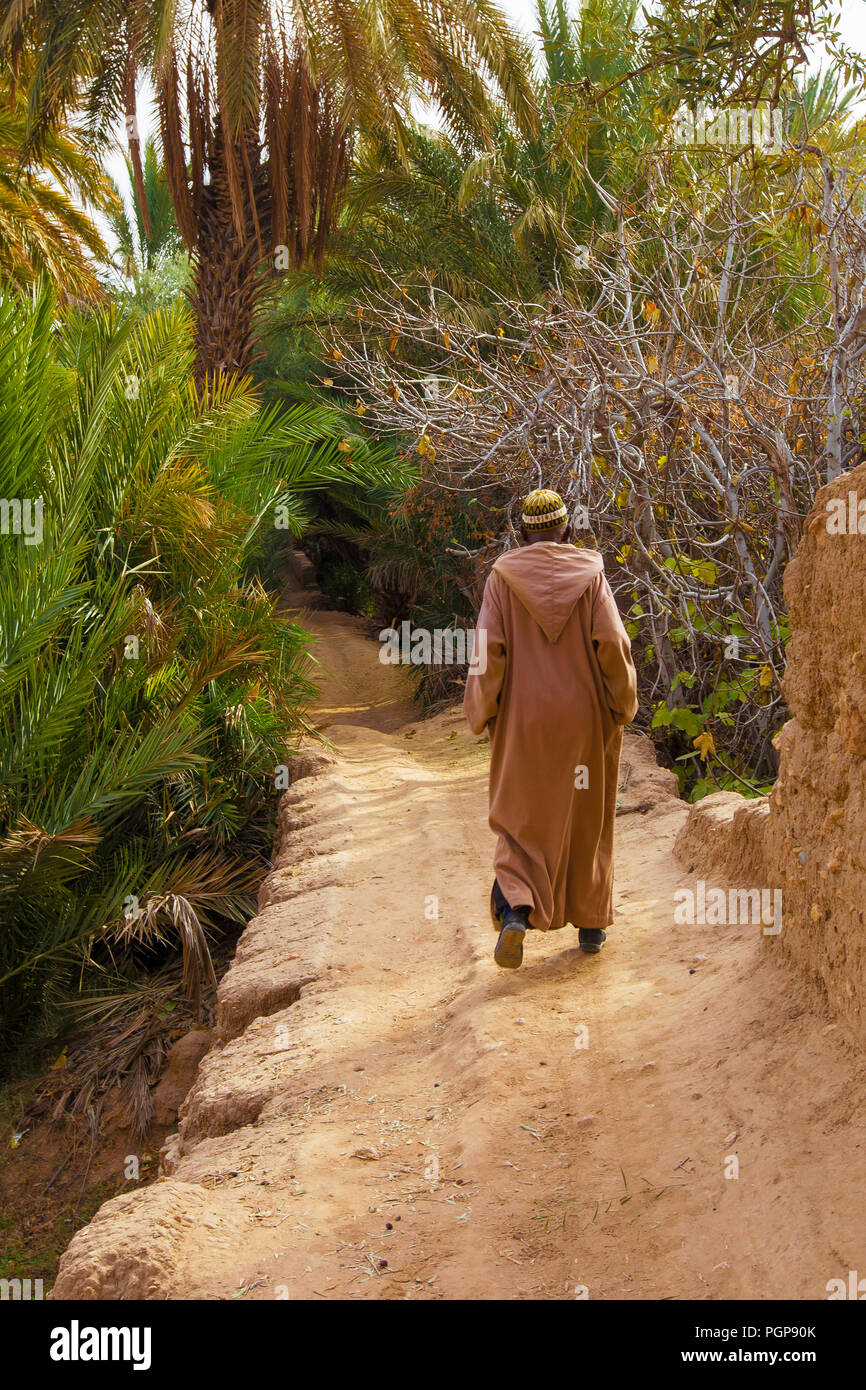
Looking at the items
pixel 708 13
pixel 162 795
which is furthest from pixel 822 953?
pixel 162 795

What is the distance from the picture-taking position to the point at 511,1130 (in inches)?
118

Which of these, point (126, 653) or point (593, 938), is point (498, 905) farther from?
point (126, 653)

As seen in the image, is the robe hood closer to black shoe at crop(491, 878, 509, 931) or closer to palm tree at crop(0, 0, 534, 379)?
black shoe at crop(491, 878, 509, 931)

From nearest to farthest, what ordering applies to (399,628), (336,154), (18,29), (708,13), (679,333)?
1. (708,13)
2. (679,333)
3. (18,29)
4. (336,154)
5. (399,628)

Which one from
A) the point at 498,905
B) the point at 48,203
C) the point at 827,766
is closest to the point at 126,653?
the point at 498,905

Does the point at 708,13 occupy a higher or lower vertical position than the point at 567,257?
lower

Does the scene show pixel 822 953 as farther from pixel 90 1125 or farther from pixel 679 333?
pixel 90 1125

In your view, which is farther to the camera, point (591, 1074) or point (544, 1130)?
point (591, 1074)

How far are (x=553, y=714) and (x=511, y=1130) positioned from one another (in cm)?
142

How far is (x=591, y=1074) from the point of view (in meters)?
3.17

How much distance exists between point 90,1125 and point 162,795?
2.00 m

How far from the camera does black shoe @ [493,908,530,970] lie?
12.4ft

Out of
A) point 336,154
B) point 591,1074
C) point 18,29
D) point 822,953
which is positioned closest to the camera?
point 822,953

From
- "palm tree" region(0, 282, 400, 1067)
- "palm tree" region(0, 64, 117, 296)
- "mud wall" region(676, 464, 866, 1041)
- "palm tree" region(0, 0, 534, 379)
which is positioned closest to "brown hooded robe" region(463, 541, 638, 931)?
"mud wall" region(676, 464, 866, 1041)
